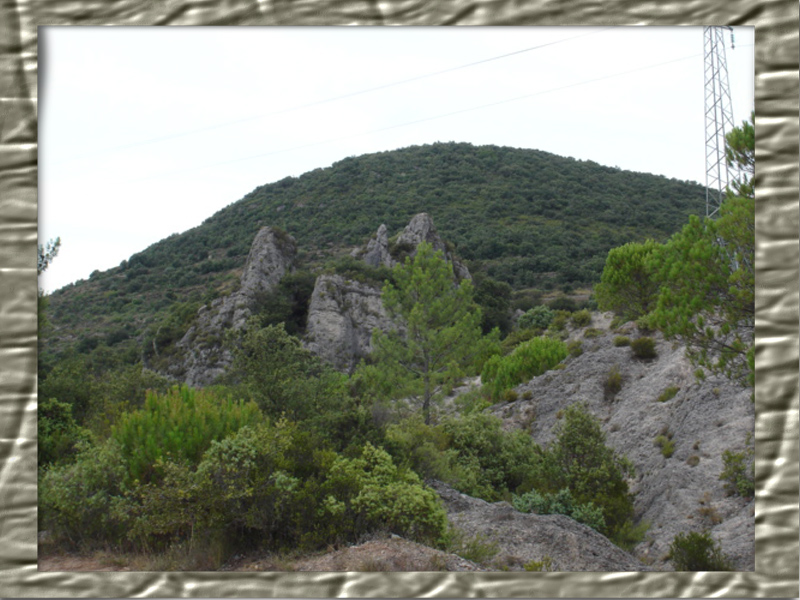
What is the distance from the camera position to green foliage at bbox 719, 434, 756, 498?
8.07 m

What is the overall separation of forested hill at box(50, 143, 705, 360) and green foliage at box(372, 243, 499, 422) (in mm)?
14617

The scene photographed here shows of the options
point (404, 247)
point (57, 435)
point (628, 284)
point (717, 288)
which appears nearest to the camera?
point (717, 288)

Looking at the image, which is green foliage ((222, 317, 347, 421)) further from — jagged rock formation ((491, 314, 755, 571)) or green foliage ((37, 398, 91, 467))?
jagged rock formation ((491, 314, 755, 571))

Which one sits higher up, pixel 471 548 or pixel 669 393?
pixel 669 393

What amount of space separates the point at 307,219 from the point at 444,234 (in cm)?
850

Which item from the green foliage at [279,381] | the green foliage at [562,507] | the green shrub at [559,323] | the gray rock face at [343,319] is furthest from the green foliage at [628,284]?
the green foliage at [279,381]

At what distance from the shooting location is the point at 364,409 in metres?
8.12

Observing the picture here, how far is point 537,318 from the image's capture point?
95.2 feet

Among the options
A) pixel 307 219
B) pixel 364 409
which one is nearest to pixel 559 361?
pixel 364 409

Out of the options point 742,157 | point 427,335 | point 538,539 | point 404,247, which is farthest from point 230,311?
point 742,157

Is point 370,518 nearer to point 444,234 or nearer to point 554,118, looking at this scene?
point 554,118

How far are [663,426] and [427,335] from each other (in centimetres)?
534

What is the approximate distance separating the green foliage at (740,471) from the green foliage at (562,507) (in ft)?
6.00

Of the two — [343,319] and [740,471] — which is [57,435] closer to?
[740,471]
